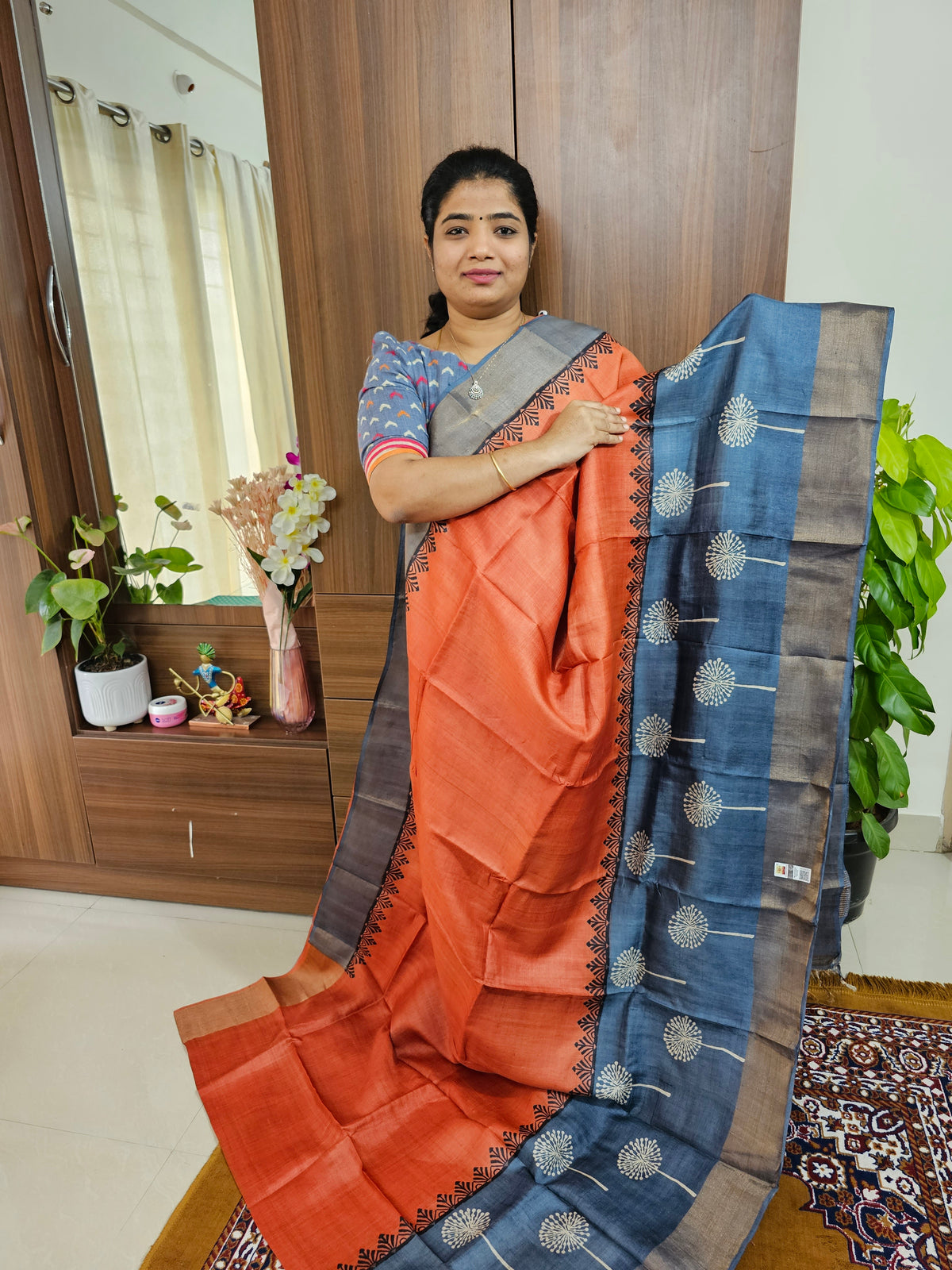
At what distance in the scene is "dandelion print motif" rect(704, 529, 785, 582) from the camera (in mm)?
1203

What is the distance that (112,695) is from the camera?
82.7 inches

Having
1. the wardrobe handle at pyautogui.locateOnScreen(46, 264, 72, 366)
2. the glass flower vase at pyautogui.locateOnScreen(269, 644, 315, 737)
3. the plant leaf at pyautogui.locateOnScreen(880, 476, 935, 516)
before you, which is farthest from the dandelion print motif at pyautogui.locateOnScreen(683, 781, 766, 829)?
the wardrobe handle at pyautogui.locateOnScreen(46, 264, 72, 366)

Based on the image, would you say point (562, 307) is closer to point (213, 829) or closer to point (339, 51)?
point (339, 51)

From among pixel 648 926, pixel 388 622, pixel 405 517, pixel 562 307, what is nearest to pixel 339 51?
pixel 562 307

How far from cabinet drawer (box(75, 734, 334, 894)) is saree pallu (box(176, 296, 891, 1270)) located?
647mm

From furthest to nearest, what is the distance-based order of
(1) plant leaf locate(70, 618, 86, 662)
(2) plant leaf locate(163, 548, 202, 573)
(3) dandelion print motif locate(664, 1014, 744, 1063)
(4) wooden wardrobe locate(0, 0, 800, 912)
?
1. (2) plant leaf locate(163, 548, 202, 573)
2. (1) plant leaf locate(70, 618, 86, 662)
3. (4) wooden wardrobe locate(0, 0, 800, 912)
4. (3) dandelion print motif locate(664, 1014, 744, 1063)

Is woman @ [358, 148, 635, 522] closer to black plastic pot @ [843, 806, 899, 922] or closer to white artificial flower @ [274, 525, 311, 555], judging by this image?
white artificial flower @ [274, 525, 311, 555]

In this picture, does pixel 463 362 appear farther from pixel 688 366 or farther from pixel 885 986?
pixel 885 986

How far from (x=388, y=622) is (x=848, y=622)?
1002 millimetres

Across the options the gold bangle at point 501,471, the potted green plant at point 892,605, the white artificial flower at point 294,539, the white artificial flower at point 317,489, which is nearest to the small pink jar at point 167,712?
the white artificial flower at point 294,539

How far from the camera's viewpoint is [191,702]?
88.1 inches

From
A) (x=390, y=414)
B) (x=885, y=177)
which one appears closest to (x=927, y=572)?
(x=885, y=177)

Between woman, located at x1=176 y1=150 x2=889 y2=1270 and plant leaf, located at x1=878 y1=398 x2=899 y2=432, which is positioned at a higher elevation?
plant leaf, located at x1=878 y1=398 x2=899 y2=432

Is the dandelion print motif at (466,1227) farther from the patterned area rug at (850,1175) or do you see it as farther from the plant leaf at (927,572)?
the plant leaf at (927,572)
